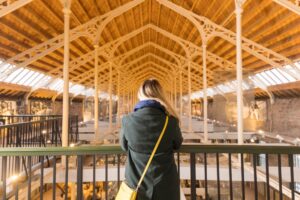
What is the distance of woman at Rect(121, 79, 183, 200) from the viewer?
2141 millimetres

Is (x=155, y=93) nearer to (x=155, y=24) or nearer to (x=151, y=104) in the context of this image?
(x=151, y=104)

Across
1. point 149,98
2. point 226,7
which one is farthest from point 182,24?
point 149,98

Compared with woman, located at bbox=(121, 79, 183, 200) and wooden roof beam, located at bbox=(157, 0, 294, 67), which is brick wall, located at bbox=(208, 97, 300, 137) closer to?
wooden roof beam, located at bbox=(157, 0, 294, 67)

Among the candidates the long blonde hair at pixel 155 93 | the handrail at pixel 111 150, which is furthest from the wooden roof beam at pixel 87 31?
the long blonde hair at pixel 155 93

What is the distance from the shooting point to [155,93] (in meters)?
2.24

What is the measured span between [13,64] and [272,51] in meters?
13.2

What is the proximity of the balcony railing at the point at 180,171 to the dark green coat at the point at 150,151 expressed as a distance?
62 centimetres

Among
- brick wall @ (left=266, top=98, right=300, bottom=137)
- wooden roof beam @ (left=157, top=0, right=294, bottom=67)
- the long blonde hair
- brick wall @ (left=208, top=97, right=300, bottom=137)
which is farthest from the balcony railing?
wooden roof beam @ (left=157, top=0, right=294, bottom=67)

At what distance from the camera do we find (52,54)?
1703cm

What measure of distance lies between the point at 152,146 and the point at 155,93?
0.42 metres

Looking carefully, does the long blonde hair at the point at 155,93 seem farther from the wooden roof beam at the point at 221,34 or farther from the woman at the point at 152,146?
the wooden roof beam at the point at 221,34

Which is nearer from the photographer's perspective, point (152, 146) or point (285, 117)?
point (152, 146)

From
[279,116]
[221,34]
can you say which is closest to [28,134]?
[221,34]

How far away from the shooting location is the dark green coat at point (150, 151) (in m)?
2.14
